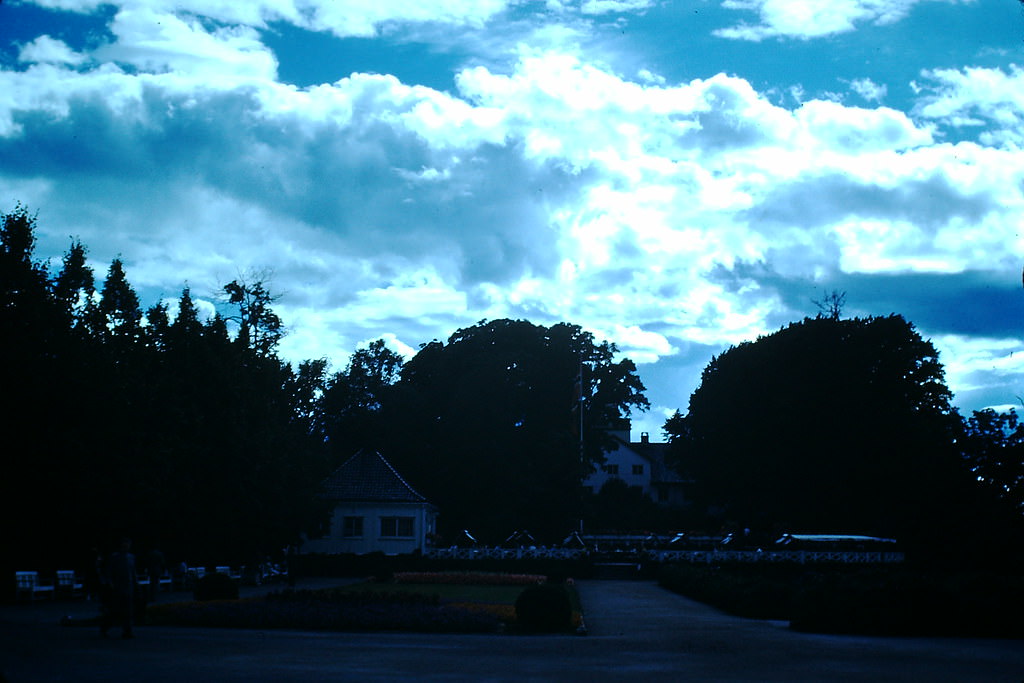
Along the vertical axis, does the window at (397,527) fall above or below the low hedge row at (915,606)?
Answer: above

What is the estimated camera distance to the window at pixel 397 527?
66438 mm

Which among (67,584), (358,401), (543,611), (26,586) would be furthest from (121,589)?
(358,401)

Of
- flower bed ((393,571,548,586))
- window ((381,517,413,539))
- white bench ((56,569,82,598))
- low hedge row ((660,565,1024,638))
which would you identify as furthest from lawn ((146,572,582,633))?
window ((381,517,413,539))

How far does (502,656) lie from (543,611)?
5.71 metres

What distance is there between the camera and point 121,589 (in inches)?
784

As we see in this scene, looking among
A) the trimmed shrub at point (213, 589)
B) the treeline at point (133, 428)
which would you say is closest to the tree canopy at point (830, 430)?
the treeline at point (133, 428)

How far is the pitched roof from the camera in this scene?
6644 centimetres

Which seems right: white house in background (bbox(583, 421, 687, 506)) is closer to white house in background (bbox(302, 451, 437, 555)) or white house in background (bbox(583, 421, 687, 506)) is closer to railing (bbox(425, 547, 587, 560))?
white house in background (bbox(302, 451, 437, 555))

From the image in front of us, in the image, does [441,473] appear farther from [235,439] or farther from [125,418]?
[125,418]

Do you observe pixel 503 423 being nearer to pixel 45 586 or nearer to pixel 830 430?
pixel 830 430

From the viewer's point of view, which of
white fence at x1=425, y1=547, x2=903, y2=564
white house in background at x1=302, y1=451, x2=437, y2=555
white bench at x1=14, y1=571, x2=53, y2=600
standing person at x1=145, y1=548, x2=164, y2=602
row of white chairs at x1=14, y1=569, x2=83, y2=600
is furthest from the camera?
white house in background at x1=302, y1=451, x2=437, y2=555

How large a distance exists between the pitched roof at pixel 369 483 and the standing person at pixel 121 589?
44.9m

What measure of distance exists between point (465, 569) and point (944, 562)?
22.5m

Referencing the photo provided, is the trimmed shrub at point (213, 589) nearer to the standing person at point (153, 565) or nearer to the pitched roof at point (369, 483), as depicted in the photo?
the standing person at point (153, 565)
